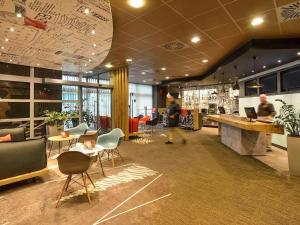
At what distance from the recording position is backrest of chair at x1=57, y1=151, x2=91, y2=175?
2.64m

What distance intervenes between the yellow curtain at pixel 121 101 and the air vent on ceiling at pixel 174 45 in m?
2.72

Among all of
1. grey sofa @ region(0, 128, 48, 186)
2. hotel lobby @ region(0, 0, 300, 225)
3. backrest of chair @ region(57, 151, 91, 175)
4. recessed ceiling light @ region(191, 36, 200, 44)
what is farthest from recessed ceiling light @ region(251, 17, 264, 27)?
grey sofa @ region(0, 128, 48, 186)

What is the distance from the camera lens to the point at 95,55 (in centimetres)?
538

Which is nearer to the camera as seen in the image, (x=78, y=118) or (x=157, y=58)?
(x=157, y=58)

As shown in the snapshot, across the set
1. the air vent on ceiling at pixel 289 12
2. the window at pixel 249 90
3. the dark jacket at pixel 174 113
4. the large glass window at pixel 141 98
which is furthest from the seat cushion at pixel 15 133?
the window at pixel 249 90

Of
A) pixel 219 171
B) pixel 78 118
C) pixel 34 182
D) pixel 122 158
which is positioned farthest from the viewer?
pixel 78 118

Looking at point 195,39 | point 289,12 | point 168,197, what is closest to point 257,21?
point 289,12

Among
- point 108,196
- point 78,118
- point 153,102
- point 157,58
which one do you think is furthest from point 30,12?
point 153,102

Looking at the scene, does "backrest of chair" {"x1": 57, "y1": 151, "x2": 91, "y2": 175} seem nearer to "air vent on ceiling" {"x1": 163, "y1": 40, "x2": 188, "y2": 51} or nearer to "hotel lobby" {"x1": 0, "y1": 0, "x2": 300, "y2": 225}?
"hotel lobby" {"x1": 0, "y1": 0, "x2": 300, "y2": 225}

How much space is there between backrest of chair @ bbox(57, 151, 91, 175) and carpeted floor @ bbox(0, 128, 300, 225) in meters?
0.51

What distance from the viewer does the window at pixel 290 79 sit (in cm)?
572

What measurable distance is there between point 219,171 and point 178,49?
11.8ft

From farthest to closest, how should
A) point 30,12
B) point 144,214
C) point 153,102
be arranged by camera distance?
point 153,102 → point 30,12 → point 144,214

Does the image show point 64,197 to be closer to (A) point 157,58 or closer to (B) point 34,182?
(B) point 34,182
